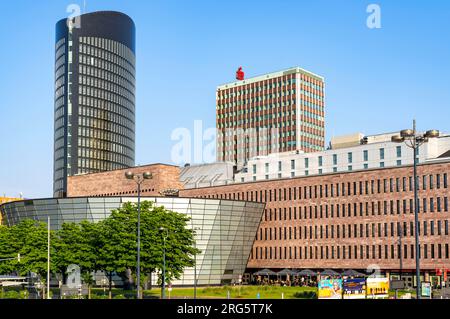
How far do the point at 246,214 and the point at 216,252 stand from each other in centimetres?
1024

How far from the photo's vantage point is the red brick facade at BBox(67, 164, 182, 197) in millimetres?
152500

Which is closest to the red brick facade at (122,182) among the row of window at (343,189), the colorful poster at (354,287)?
the row of window at (343,189)

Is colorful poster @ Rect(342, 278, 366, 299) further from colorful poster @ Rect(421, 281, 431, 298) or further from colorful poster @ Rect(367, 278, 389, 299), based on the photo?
colorful poster @ Rect(421, 281, 431, 298)

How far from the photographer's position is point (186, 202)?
120 metres

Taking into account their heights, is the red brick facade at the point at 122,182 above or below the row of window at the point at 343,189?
above

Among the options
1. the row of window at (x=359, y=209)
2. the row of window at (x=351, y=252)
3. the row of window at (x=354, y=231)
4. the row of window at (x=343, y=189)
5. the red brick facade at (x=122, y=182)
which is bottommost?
the row of window at (x=351, y=252)

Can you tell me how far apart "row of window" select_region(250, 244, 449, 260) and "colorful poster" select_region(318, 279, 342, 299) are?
60219 millimetres

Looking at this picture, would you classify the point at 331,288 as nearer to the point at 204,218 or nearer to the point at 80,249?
the point at 80,249

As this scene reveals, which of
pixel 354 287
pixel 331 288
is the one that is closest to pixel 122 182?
pixel 331 288

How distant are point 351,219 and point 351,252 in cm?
618

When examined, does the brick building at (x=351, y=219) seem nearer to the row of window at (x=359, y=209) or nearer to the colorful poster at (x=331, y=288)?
the row of window at (x=359, y=209)

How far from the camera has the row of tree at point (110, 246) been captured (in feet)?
261

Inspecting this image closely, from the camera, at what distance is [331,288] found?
52.8 metres
